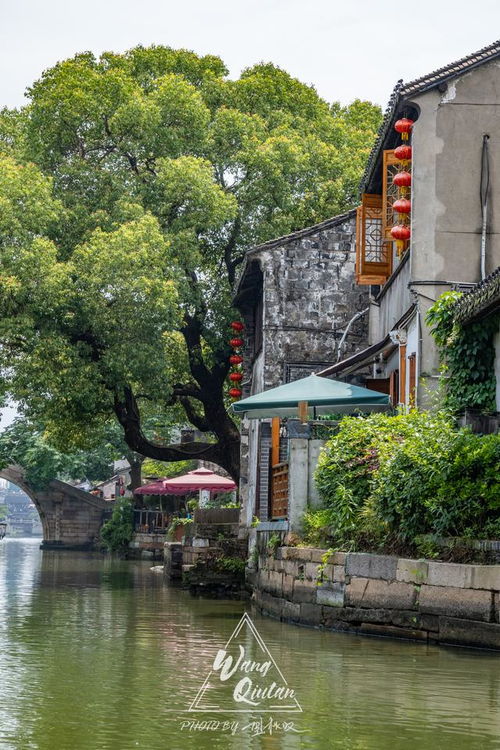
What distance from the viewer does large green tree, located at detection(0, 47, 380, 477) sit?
2505cm

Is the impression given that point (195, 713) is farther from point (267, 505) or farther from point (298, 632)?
point (267, 505)

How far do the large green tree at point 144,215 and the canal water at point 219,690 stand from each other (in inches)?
393

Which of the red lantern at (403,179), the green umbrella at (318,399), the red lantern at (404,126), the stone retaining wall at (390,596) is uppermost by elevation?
the red lantern at (404,126)

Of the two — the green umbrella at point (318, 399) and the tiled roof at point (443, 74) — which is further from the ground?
the tiled roof at point (443, 74)

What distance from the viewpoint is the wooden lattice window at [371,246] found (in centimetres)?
2028

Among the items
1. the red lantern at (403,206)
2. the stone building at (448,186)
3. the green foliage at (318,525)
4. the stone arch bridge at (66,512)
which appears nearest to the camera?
the green foliage at (318,525)

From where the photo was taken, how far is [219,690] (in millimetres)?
9891

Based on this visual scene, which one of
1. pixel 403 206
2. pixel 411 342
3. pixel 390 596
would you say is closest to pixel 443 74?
pixel 403 206

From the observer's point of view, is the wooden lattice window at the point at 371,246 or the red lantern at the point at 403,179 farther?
the wooden lattice window at the point at 371,246

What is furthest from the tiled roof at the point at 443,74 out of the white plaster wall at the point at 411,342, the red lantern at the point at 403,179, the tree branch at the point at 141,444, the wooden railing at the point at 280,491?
the tree branch at the point at 141,444

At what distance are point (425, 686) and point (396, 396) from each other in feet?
31.6

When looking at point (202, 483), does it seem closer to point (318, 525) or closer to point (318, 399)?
point (318, 399)

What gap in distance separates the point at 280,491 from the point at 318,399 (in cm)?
147

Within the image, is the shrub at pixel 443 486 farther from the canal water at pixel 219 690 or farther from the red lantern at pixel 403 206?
the red lantern at pixel 403 206
